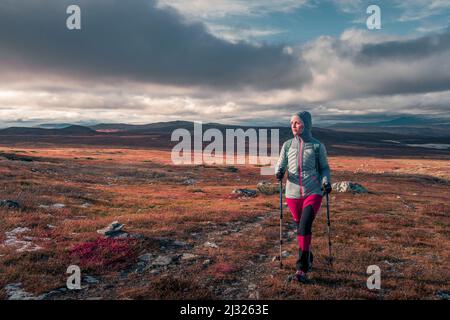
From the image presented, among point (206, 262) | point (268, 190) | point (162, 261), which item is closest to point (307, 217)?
point (206, 262)

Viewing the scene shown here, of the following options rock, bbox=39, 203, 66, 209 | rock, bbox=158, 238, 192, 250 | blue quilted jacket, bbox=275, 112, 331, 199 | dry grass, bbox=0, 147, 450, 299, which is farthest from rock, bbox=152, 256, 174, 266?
rock, bbox=39, 203, 66, 209

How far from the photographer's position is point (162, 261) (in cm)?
1120

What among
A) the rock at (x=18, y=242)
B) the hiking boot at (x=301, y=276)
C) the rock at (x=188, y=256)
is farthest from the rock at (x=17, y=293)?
the hiking boot at (x=301, y=276)

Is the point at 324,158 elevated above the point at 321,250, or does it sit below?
above

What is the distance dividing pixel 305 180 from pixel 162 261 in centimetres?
551

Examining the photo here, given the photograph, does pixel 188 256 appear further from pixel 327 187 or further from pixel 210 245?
pixel 327 187

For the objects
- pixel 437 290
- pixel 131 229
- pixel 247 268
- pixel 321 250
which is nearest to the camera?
pixel 437 290

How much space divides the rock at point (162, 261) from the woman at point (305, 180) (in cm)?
433

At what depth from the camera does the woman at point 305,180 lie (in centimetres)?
927

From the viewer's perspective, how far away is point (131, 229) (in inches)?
601

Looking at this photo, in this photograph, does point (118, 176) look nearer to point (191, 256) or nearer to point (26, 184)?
point (26, 184)

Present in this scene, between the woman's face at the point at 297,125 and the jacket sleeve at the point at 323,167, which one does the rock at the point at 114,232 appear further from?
the jacket sleeve at the point at 323,167

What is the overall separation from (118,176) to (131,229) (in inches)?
1527
